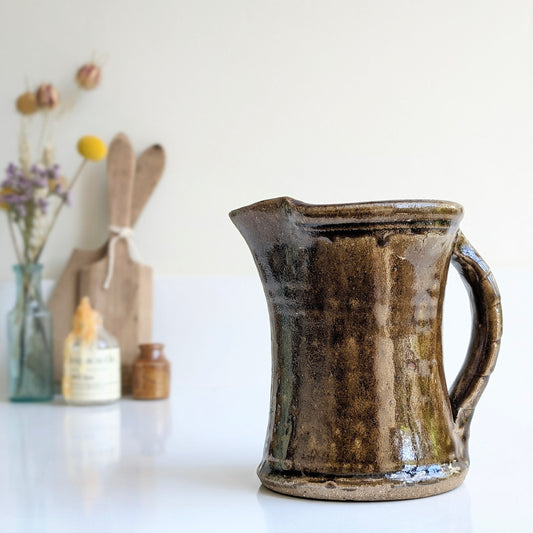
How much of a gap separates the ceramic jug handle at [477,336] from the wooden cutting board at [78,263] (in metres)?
0.88

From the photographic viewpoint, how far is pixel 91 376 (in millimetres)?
1163

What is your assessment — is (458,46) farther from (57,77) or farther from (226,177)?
(57,77)

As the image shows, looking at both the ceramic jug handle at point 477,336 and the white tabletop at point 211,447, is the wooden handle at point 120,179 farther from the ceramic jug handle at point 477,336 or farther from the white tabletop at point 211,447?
the ceramic jug handle at point 477,336

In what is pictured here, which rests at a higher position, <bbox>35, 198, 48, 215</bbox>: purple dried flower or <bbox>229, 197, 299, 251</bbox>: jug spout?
<bbox>35, 198, 48, 215</bbox>: purple dried flower

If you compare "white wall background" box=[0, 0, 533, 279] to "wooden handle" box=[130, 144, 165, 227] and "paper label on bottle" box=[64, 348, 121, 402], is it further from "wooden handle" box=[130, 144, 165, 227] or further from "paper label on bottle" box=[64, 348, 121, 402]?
"paper label on bottle" box=[64, 348, 121, 402]

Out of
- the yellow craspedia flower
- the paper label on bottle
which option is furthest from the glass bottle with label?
the yellow craspedia flower

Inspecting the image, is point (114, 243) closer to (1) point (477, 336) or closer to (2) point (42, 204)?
(2) point (42, 204)

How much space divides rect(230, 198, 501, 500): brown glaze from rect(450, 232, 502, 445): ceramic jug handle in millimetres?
28

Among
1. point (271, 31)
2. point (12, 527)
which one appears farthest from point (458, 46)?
point (12, 527)

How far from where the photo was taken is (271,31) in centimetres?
132

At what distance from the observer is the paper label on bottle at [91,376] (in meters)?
1.16

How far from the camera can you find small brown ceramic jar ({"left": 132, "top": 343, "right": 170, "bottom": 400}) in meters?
1.21

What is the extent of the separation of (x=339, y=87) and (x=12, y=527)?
38.5 inches

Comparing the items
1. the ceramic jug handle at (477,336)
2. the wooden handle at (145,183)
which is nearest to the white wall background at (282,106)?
the wooden handle at (145,183)
